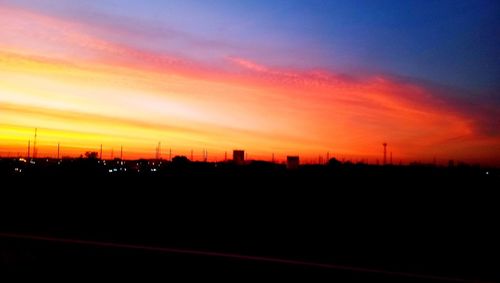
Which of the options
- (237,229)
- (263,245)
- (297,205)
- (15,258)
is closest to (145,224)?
(237,229)

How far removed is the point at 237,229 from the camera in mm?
14711

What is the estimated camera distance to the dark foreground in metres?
3.68

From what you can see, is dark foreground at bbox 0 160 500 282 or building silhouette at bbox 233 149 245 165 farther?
building silhouette at bbox 233 149 245 165

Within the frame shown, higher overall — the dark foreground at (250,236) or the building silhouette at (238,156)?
the building silhouette at (238,156)

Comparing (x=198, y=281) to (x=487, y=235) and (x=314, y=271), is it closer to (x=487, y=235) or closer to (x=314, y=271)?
(x=314, y=271)

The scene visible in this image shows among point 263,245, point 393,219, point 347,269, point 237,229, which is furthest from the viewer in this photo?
point 393,219

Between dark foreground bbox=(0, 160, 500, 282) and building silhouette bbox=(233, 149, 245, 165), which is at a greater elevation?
building silhouette bbox=(233, 149, 245, 165)

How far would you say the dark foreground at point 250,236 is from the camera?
368 centimetres

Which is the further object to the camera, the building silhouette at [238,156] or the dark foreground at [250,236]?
the building silhouette at [238,156]

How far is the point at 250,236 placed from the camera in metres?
13.3

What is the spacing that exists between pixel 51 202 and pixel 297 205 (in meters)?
10.8

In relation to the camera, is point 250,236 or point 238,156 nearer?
point 250,236

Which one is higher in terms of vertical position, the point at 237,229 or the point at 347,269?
the point at 347,269

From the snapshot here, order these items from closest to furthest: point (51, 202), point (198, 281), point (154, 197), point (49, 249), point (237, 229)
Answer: point (198, 281) → point (49, 249) → point (237, 229) → point (51, 202) → point (154, 197)
